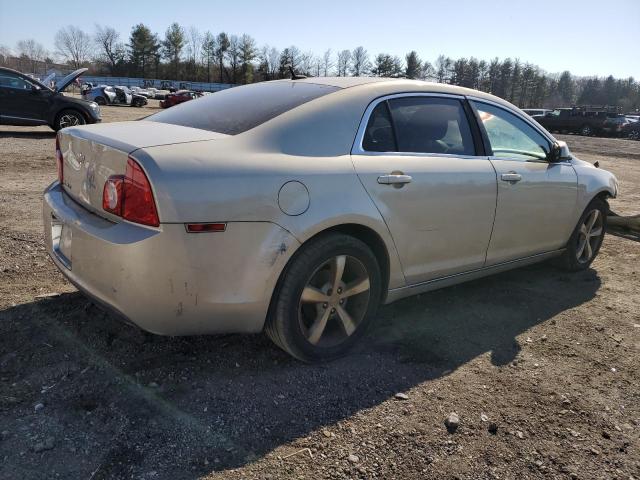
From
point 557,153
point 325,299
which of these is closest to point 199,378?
point 325,299

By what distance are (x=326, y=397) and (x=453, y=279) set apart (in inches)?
55.6

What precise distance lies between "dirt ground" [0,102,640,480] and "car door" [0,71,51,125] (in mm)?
11608

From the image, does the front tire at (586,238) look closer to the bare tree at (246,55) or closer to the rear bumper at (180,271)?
the rear bumper at (180,271)

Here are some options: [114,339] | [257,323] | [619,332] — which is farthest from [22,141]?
[619,332]

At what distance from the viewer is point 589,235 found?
494cm

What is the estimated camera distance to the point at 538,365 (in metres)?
3.21

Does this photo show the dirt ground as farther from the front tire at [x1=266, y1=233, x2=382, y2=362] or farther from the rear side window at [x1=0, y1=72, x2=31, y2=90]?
the rear side window at [x1=0, y1=72, x2=31, y2=90]

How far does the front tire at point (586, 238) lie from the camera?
15.6 ft

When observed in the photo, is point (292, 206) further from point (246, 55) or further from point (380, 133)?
point (246, 55)

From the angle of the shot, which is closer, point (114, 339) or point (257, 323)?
point (257, 323)

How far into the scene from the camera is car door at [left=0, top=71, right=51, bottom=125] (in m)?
13.4

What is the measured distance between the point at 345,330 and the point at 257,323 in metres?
0.63

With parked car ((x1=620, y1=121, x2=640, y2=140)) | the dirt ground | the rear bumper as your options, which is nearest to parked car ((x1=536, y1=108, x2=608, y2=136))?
parked car ((x1=620, y1=121, x2=640, y2=140))

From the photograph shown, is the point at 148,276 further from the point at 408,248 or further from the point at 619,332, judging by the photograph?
the point at 619,332
